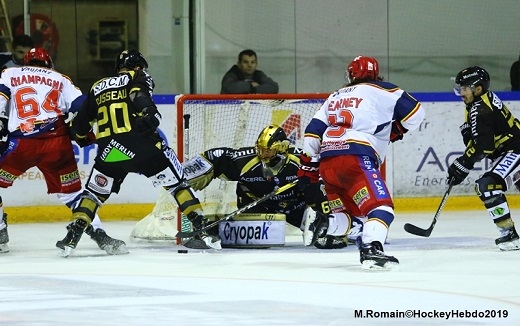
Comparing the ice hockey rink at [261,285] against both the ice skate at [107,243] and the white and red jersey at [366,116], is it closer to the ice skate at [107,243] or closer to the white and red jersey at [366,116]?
the ice skate at [107,243]

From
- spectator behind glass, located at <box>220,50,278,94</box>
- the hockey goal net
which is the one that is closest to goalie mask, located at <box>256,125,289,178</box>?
the hockey goal net

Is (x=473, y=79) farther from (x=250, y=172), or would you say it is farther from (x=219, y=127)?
(x=219, y=127)

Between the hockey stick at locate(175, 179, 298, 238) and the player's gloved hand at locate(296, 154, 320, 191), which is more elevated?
the player's gloved hand at locate(296, 154, 320, 191)

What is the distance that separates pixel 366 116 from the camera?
24.2 ft

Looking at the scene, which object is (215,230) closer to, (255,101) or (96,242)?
(96,242)

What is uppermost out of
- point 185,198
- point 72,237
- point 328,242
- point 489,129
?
point 489,129

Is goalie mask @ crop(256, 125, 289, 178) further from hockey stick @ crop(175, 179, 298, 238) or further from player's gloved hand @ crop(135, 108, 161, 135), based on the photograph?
player's gloved hand @ crop(135, 108, 161, 135)

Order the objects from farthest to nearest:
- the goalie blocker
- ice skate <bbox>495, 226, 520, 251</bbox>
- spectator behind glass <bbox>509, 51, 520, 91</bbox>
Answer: spectator behind glass <bbox>509, 51, 520, 91</bbox> < the goalie blocker < ice skate <bbox>495, 226, 520, 251</bbox>

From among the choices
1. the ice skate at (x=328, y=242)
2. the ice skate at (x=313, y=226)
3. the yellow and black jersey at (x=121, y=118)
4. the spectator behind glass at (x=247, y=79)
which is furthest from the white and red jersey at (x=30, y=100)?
the spectator behind glass at (x=247, y=79)

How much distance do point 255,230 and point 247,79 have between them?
3087 mm

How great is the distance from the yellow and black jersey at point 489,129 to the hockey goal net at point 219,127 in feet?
5.80

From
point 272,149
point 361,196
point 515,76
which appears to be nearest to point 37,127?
point 272,149

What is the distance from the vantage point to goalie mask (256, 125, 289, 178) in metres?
8.41

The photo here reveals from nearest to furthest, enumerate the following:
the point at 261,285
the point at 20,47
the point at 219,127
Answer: the point at 261,285 → the point at 219,127 → the point at 20,47
